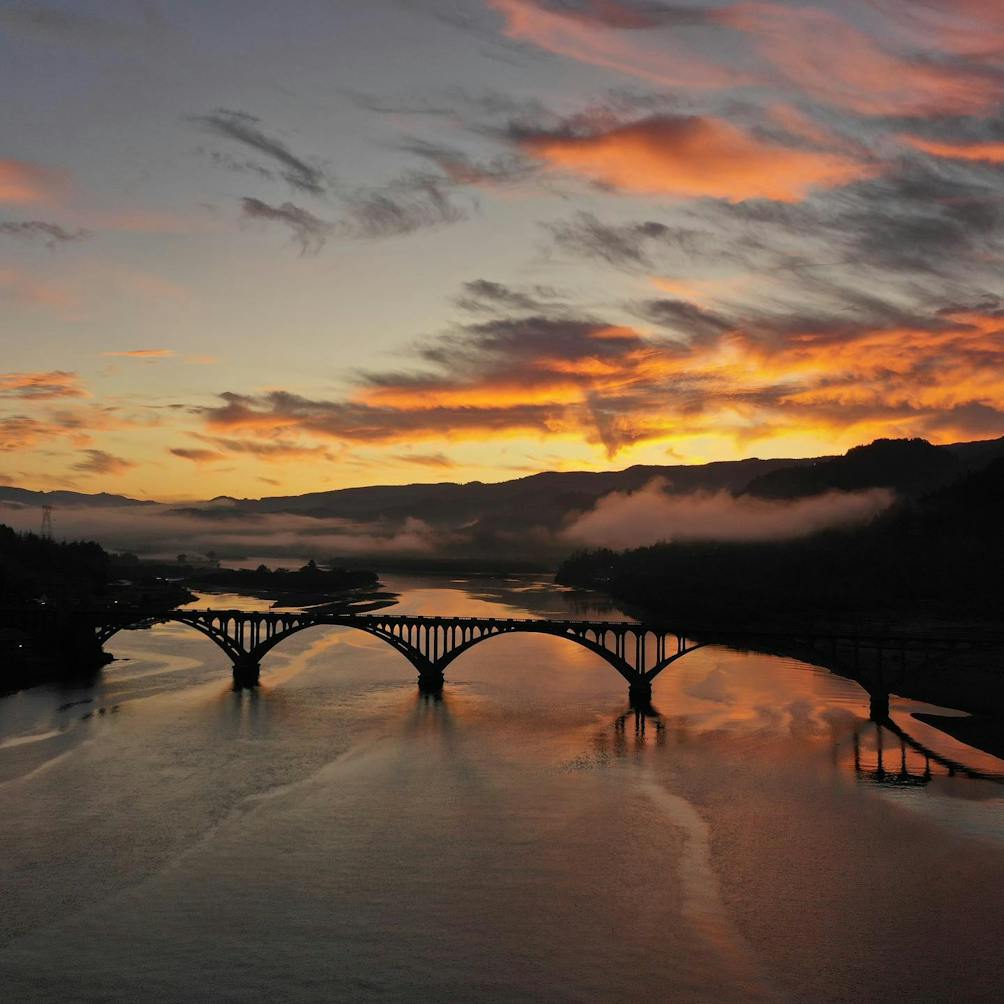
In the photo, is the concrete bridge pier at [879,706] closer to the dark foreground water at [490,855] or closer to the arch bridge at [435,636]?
the dark foreground water at [490,855]

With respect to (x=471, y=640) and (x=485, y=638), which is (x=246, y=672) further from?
(x=485, y=638)

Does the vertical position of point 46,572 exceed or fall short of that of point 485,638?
it exceeds it

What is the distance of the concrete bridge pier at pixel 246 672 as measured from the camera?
328ft

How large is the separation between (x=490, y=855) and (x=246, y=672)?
183 feet

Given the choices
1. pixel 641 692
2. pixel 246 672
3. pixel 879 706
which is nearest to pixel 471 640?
pixel 641 692

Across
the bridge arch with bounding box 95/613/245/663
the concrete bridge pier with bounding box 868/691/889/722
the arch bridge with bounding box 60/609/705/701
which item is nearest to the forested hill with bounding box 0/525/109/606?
the bridge arch with bounding box 95/613/245/663

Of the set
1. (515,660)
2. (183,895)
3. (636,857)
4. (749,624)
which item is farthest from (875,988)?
(749,624)

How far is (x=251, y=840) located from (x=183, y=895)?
7412 millimetres

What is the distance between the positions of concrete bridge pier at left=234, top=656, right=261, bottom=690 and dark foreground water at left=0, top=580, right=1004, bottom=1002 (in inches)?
433

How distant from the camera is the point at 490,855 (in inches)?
1953

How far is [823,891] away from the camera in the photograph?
4519 centimetres

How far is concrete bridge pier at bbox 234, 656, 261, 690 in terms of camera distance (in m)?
100

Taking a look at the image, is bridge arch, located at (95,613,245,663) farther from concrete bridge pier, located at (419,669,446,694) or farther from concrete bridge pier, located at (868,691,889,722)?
concrete bridge pier, located at (868,691,889,722)

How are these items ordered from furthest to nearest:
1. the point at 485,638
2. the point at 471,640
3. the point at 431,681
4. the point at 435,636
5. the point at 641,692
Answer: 1. the point at 485,638
2. the point at 471,640
3. the point at 435,636
4. the point at 431,681
5. the point at 641,692
